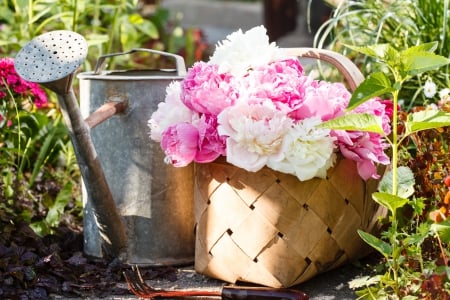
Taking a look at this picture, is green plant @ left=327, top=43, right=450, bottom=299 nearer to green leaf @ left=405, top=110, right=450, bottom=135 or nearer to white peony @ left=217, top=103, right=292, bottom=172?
green leaf @ left=405, top=110, right=450, bottom=135

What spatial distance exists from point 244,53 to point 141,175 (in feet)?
1.55

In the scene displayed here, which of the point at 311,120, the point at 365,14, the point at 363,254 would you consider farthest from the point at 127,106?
the point at 365,14

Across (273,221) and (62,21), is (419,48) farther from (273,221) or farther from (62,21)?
(62,21)

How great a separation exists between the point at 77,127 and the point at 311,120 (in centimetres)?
60

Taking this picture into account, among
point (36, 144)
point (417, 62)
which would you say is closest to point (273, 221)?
point (417, 62)

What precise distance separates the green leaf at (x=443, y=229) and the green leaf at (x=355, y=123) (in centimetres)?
25

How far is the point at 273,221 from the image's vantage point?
1.97 metres

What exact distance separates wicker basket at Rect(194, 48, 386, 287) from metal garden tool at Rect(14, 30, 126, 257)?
Answer: 262 mm

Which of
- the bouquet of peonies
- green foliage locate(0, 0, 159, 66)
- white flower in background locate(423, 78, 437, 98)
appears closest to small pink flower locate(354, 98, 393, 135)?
the bouquet of peonies

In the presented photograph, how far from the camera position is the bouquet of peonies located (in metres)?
1.90

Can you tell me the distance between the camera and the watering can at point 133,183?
2209 millimetres

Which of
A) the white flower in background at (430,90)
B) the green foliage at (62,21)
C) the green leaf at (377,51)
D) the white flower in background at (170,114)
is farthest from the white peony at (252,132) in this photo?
the green foliage at (62,21)

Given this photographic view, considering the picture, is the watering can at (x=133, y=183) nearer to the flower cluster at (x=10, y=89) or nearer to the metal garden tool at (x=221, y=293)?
the metal garden tool at (x=221, y=293)

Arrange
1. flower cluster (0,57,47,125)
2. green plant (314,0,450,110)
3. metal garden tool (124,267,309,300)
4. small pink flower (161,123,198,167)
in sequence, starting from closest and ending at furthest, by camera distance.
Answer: metal garden tool (124,267,309,300) < small pink flower (161,123,198,167) < flower cluster (0,57,47,125) < green plant (314,0,450,110)
